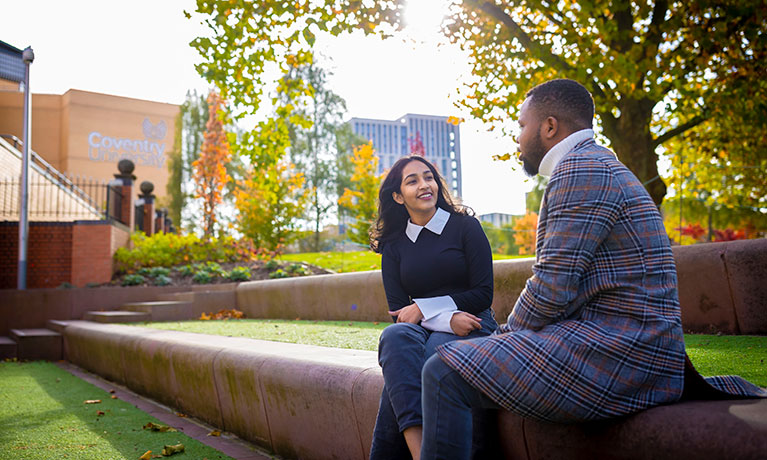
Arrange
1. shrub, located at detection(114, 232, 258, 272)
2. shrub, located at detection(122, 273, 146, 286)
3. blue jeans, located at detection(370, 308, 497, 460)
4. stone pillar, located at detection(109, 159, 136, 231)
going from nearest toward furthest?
1. blue jeans, located at detection(370, 308, 497, 460)
2. shrub, located at detection(122, 273, 146, 286)
3. shrub, located at detection(114, 232, 258, 272)
4. stone pillar, located at detection(109, 159, 136, 231)

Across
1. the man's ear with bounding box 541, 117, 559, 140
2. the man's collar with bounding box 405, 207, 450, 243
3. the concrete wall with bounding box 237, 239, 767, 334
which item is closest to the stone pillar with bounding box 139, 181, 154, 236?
the concrete wall with bounding box 237, 239, 767, 334

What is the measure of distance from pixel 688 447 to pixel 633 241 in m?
0.63

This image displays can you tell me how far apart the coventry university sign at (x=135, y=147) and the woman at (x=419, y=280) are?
1588 inches

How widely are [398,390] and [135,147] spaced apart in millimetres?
44485

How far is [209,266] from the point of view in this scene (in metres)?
14.1

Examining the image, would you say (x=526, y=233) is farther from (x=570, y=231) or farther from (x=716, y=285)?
(x=570, y=231)

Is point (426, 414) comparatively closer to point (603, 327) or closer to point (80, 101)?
point (603, 327)

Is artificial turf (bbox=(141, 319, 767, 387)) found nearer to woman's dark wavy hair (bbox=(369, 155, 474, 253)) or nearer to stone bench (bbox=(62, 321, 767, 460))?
stone bench (bbox=(62, 321, 767, 460))

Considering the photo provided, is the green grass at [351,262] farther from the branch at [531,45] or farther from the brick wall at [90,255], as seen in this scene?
the branch at [531,45]

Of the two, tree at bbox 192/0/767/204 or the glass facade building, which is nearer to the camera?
tree at bbox 192/0/767/204

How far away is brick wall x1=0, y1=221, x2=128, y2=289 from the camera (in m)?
13.4

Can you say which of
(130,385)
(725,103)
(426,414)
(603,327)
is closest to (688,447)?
(603,327)

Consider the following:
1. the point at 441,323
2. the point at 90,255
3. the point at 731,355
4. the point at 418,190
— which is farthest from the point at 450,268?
the point at 90,255

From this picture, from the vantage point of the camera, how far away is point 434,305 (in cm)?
297
